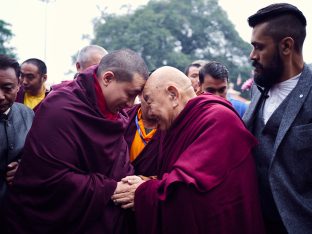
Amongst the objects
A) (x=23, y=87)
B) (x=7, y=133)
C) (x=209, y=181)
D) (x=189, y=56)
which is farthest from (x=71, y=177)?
(x=189, y=56)

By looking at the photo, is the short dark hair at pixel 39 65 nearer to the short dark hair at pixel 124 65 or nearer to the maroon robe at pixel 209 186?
the short dark hair at pixel 124 65

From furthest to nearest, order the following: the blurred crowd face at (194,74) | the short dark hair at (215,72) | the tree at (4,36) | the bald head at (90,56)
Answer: the tree at (4,36) < the blurred crowd face at (194,74) < the bald head at (90,56) < the short dark hair at (215,72)

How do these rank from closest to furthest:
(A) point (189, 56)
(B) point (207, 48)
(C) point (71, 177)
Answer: (C) point (71, 177) < (A) point (189, 56) < (B) point (207, 48)

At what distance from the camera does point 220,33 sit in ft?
119

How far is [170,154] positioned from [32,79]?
3.12 metres

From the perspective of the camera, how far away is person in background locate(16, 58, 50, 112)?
4.77 metres

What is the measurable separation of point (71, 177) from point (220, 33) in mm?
35591

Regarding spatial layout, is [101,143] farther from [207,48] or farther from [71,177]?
[207,48]

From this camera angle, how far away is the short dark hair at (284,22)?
7.47ft

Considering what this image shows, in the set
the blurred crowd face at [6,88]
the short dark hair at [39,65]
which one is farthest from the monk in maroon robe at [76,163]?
the short dark hair at [39,65]

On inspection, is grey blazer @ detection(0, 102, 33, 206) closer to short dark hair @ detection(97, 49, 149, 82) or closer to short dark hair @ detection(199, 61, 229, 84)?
short dark hair @ detection(97, 49, 149, 82)

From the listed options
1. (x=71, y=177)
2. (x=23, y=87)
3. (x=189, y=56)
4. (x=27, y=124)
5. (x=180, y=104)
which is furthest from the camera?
(x=189, y=56)

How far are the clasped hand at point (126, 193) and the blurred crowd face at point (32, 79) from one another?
2.83m

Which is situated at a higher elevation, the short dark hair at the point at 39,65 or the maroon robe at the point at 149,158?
the short dark hair at the point at 39,65
